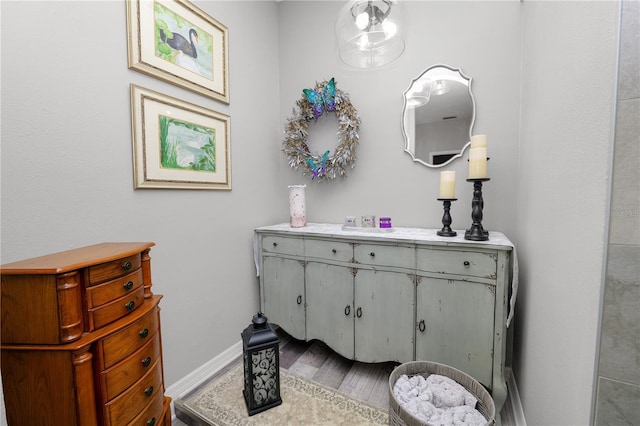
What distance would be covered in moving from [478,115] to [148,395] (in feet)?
7.97

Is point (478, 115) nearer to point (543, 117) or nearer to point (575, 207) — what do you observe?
point (543, 117)

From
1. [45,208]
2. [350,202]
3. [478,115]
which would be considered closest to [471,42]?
[478,115]

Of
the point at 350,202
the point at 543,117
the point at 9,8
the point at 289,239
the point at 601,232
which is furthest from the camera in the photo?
the point at 350,202

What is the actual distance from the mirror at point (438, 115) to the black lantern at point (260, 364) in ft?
5.19

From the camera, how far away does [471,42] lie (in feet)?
5.76

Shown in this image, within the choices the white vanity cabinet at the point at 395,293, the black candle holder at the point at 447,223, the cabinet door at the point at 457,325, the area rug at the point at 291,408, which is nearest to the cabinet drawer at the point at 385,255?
the white vanity cabinet at the point at 395,293

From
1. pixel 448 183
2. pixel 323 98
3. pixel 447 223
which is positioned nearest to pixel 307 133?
pixel 323 98

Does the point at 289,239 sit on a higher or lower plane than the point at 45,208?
lower

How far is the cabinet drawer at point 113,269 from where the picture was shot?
87cm

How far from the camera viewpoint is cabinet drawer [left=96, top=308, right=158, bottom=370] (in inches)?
34.2

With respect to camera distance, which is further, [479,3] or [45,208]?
[479,3]

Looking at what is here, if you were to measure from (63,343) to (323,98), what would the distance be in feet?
7.04

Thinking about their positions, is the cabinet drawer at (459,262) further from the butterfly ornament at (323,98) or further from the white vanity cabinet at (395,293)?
the butterfly ornament at (323,98)

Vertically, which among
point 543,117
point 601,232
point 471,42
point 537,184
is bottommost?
point 601,232
